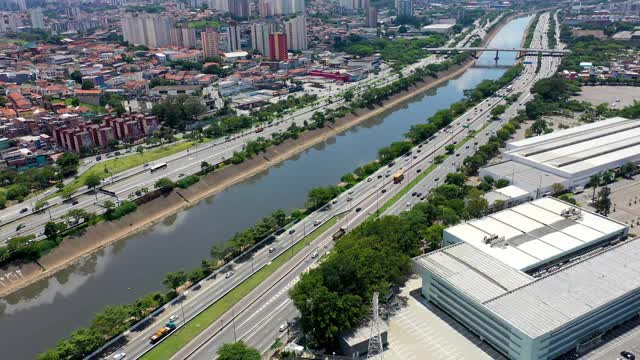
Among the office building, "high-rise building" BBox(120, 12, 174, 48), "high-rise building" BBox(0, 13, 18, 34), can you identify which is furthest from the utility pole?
"high-rise building" BBox(0, 13, 18, 34)

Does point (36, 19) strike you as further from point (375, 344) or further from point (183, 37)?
point (375, 344)

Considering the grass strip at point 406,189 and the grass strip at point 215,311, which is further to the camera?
the grass strip at point 406,189

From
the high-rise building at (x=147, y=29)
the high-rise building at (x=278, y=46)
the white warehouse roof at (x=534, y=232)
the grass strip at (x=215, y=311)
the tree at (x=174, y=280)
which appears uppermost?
the high-rise building at (x=147, y=29)

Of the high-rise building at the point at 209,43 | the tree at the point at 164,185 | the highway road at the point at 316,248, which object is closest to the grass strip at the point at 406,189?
the highway road at the point at 316,248

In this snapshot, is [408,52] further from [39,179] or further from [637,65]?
[39,179]

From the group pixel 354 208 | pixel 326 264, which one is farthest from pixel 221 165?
pixel 326 264

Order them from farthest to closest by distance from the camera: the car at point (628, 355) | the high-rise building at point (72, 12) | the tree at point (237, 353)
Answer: the high-rise building at point (72, 12) < the car at point (628, 355) < the tree at point (237, 353)

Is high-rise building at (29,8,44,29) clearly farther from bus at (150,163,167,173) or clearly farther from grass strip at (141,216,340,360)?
grass strip at (141,216,340,360)

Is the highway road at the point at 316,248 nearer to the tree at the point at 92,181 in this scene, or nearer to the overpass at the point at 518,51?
the tree at the point at 92,181

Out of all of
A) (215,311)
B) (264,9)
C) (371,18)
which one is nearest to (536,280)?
(215,311)
